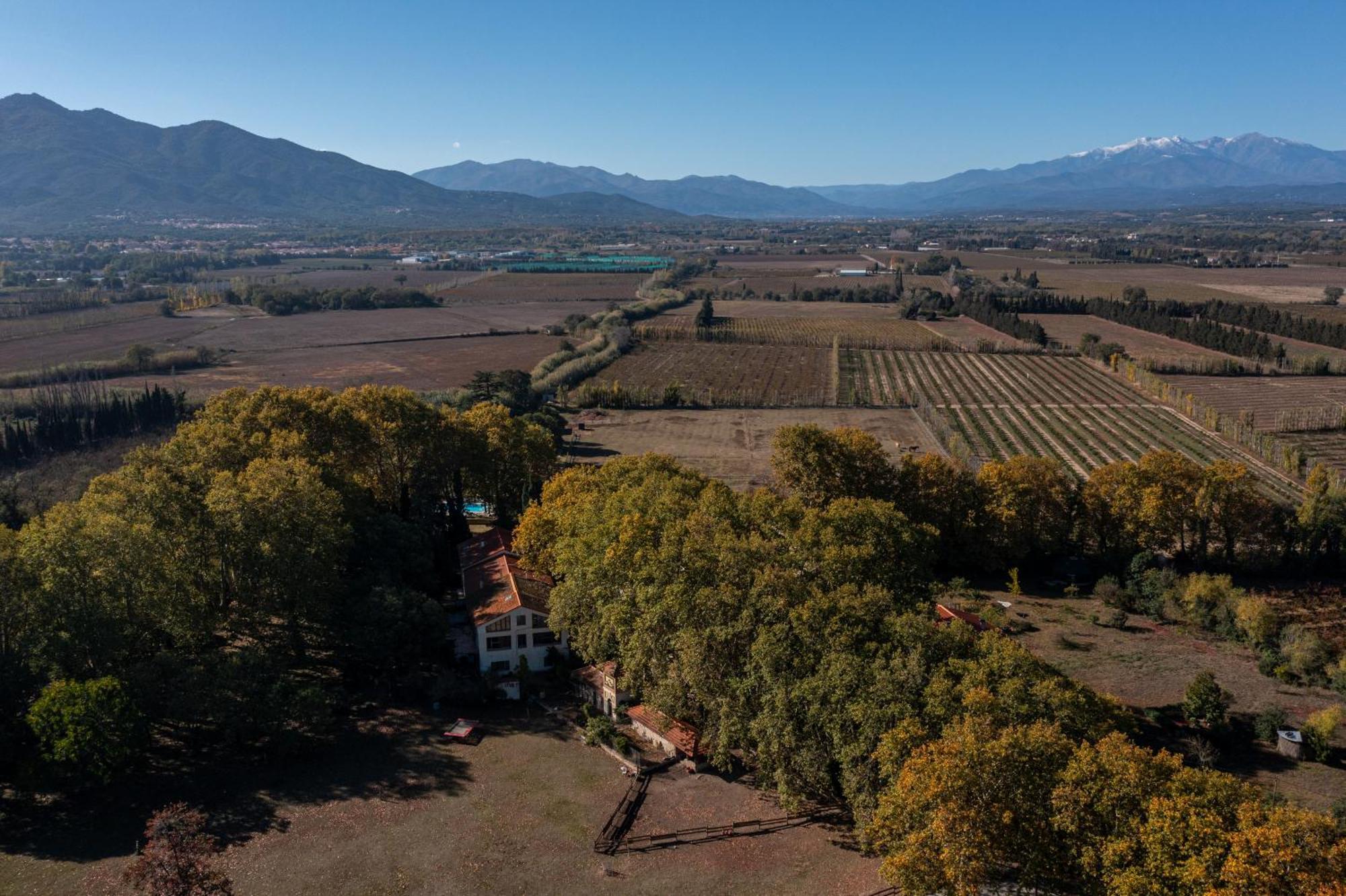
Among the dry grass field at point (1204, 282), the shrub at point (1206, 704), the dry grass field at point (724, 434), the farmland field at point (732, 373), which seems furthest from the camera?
the dry grass field at point (1204, 282)

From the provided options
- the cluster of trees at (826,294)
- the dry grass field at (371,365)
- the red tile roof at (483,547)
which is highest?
the cluster of trees at (826,294)

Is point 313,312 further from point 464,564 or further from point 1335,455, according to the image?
point 1335,455

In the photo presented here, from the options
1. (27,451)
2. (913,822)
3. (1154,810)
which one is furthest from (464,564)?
(27,451)

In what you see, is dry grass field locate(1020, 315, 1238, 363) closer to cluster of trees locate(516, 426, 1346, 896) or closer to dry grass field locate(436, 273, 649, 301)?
dry grass field locate(436, 273, 649, 301)

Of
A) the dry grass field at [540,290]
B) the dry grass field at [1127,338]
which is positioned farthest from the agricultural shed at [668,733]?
the dry grass field at [540,290]

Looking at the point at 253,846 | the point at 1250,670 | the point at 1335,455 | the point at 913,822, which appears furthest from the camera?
the point at 1335,455

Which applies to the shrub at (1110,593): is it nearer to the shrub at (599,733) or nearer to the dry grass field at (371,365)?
the shrub at (599,733)

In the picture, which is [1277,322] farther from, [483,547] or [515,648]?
[515,648]
